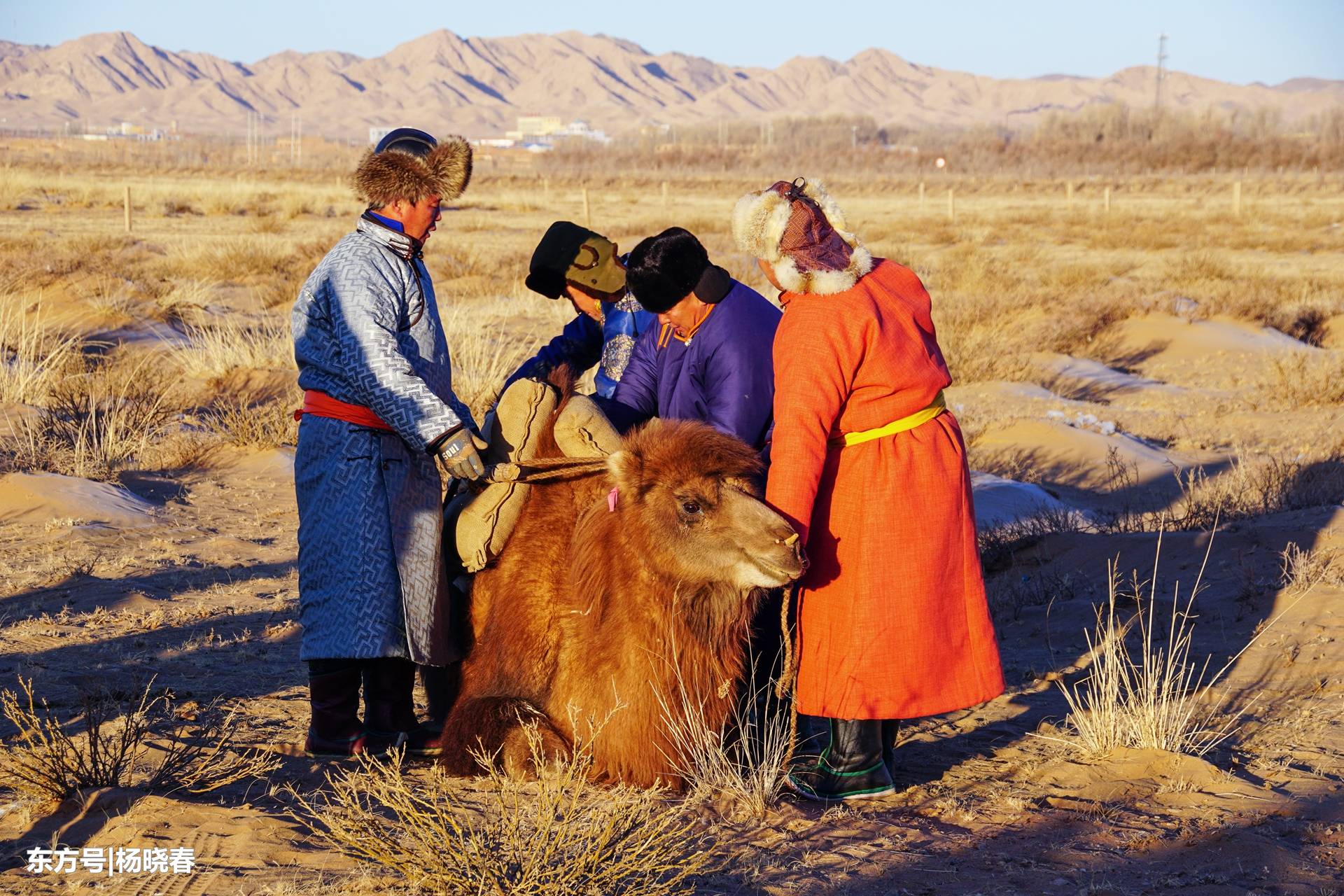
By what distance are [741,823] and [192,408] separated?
9.48 meters

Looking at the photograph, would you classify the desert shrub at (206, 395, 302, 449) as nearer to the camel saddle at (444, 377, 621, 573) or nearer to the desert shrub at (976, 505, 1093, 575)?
the desert shrub at (976, 505, 1093, 575)

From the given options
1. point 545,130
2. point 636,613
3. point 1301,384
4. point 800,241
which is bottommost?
point 1301,384

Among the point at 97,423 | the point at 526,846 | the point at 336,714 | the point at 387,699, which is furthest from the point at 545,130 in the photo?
the point at 526,846

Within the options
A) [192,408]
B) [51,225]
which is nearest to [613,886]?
[192,408]

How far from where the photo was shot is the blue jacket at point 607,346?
17.9 feet

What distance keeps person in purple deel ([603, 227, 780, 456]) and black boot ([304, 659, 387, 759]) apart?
1520mm

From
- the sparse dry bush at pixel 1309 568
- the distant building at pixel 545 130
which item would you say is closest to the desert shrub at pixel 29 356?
the sparse dry bush at pixel 1309 568

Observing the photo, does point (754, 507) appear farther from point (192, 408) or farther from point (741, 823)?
point (192, 408)

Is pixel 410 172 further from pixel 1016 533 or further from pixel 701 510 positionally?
pixel 1016 533

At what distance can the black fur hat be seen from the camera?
14.9ft

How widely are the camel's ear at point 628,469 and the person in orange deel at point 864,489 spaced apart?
→ 45 cm

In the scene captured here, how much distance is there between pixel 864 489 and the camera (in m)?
4.07

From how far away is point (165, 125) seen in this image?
18738 centimetres

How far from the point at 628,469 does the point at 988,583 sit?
4376 mm
